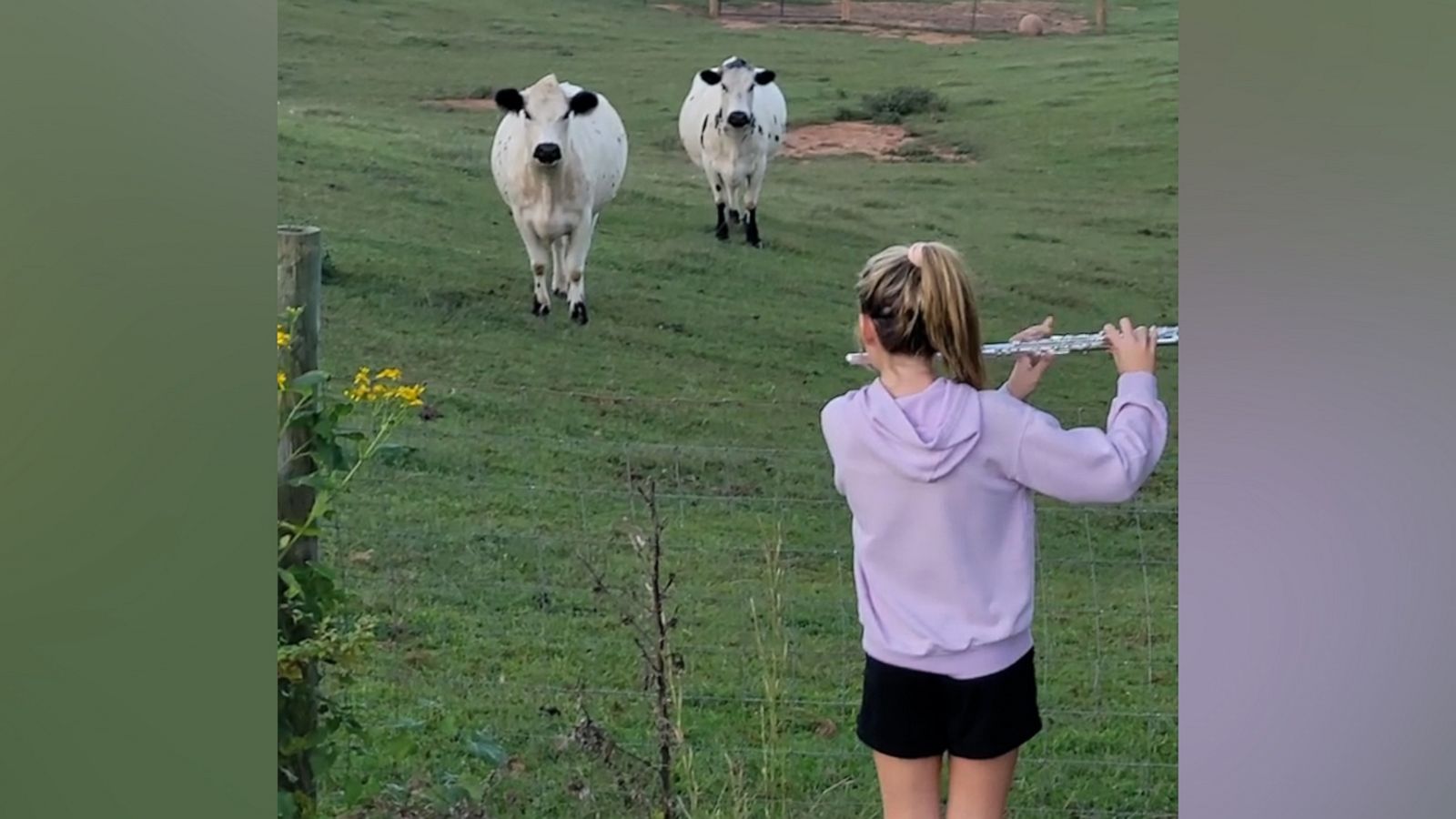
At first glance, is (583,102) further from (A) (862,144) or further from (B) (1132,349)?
(B) (1132,349)

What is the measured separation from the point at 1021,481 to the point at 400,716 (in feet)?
5.05

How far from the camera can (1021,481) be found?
2020 mm

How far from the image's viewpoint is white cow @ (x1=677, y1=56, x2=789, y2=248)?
3.51 meters

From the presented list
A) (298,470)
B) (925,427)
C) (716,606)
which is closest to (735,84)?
(716,606)

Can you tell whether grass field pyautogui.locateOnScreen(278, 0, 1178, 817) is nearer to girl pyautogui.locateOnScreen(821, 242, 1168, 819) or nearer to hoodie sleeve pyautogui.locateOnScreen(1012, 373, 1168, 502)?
girl pyautogui.locateOnScreen(821, 242, 1168, 819)

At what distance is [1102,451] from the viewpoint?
6.39 feet

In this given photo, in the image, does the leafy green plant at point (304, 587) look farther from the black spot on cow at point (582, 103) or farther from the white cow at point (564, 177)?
the black spot on cow at point (582, 103)

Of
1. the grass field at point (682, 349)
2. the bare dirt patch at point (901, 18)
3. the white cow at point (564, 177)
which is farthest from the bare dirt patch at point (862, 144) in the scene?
the white cow at point (564, 177)

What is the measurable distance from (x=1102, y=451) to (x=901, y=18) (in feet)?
6.28

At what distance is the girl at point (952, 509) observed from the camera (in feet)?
6.54
